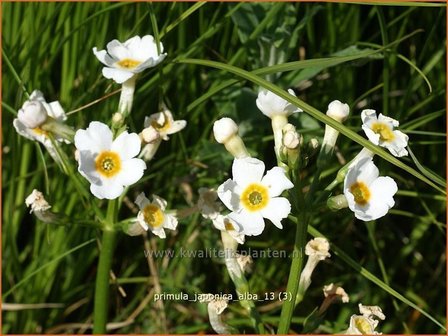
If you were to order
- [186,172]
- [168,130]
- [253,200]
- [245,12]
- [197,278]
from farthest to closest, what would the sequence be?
[197,278] → [186,172] → [245,12] → [168,130] → [253,200]

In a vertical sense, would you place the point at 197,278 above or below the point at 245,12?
below

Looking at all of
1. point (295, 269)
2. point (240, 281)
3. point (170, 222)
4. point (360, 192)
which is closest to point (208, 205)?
point (170, 222)

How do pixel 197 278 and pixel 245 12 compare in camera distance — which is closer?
pixel 245 12

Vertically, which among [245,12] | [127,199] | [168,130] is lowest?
[168,130]

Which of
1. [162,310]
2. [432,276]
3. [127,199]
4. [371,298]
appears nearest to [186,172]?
[127,199]

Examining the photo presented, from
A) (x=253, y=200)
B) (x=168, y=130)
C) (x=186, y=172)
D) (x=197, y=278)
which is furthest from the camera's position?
(x=197, y=278)

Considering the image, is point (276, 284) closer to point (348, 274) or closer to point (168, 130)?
point (348, 274)

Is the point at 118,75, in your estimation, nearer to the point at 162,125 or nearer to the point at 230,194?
the point at 162,125

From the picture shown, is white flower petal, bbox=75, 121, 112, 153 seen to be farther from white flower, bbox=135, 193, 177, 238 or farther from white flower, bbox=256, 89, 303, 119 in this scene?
white flower, bbox=256, 89, 303, 119

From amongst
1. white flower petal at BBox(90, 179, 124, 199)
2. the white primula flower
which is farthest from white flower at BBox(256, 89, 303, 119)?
white flower petal at BBox(90, 179, 124, 199)
